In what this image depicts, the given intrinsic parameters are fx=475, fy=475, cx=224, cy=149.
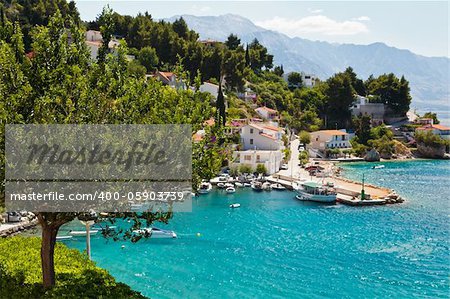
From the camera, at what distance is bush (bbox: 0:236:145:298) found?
37.9 ft

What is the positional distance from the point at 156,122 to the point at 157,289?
439 inches

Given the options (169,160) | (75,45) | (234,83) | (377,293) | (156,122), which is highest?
(234,83)

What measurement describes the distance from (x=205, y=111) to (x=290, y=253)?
15.3 meters

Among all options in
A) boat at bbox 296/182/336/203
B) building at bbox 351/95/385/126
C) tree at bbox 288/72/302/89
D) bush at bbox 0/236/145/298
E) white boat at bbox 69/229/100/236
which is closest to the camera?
bush at bbox 0/236/145/298

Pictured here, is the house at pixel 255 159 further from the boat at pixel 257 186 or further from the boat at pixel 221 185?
the boat at pixel 257 186

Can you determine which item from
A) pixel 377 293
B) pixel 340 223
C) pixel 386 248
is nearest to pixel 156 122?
pixel 377 293

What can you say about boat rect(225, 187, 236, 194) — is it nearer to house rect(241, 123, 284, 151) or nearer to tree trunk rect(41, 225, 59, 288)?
house rect(241, 123, 284, 151)

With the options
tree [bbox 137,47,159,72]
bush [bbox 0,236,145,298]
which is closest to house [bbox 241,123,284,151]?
tree [bbox 137,47,159,72]

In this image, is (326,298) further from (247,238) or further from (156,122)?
(156,122)

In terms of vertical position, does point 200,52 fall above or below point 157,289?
above

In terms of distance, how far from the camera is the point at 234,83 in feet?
258

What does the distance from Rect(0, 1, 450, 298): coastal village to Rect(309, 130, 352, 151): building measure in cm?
18

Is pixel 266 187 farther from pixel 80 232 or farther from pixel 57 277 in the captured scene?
pixel 57 277

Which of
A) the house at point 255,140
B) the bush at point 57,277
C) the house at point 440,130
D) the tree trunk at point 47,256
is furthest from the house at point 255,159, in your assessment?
the tree trunk at point 47,256
